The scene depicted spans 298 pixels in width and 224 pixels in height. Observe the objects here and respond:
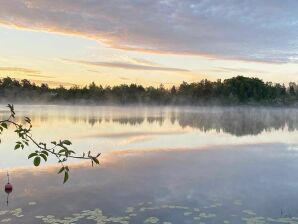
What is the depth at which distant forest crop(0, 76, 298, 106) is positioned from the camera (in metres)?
107

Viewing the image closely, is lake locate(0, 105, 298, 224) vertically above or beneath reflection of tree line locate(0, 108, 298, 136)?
above

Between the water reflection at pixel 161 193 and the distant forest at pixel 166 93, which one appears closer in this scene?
the water reflection at pixel 161 193

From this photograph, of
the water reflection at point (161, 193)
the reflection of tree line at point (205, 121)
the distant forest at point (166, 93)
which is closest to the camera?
the water reflection at point (161, 193)

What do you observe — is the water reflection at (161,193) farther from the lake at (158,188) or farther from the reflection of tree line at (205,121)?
the reflection of tree line at (205,121)

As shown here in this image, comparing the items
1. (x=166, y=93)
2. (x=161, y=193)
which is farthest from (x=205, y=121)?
(x=166, y=93)

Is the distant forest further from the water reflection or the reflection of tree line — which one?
the water reflection

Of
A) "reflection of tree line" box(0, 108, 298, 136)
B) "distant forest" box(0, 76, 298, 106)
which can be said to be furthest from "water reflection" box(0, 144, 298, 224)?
"distant forest" box(0, 76, 298, 106)

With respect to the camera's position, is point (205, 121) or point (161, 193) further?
point (205, 121)

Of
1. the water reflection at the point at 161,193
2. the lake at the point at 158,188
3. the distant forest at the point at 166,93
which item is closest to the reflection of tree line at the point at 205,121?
the lake at the point at 158,188

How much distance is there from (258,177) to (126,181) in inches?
158

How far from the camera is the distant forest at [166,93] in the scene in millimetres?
107062

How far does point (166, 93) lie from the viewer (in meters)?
119

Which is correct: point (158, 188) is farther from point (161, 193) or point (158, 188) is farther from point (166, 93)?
point (166, 93)

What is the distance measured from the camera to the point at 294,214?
26.3 ft
